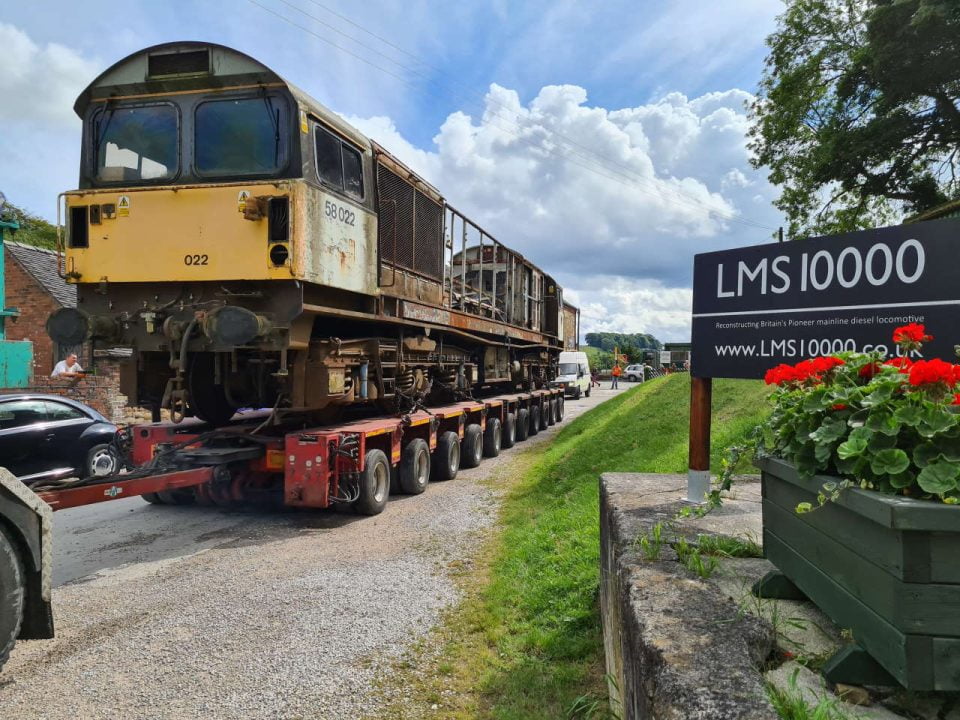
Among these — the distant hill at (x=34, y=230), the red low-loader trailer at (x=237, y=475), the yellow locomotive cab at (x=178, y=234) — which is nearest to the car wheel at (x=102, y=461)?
the red low-loader trailer at (x=237, y=475)

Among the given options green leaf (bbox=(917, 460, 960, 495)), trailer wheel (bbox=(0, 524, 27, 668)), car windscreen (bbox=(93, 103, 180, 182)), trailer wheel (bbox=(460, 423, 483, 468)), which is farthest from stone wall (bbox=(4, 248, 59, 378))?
green leaf (bbox=(917, 460, 960, 495))

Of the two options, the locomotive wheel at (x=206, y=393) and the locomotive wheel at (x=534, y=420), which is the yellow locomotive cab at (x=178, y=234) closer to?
the locomotive wheel at (x=206, y=393)

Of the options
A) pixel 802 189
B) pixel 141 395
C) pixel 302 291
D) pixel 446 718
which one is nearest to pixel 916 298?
pixel 446 718

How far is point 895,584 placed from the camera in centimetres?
161

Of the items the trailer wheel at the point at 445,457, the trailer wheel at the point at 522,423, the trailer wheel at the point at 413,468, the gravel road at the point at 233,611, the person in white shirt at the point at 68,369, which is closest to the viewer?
the gravel road at the point at 233,611

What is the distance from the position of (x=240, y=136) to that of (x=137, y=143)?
1251mm

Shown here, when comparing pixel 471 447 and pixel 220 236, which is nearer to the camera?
pixel 220 236

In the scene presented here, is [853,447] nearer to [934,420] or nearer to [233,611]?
[934,420]

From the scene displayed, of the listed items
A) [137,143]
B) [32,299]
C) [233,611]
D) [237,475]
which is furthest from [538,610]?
[32,299]

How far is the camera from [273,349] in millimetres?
6160

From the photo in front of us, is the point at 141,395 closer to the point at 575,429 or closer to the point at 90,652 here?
the point at 90,652

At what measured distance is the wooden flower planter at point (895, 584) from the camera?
5.12 feet

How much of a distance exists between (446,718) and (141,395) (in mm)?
5683

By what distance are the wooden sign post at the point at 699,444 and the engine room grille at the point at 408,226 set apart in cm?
478
